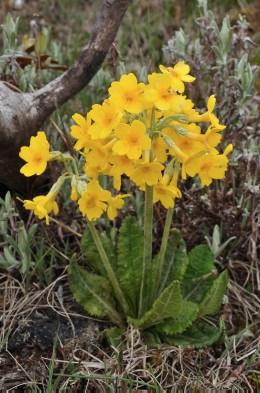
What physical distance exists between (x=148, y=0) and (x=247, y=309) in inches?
108

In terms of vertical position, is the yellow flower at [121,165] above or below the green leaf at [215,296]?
above

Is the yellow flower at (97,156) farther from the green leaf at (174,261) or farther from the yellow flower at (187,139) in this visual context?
the green leaf at (174,261)

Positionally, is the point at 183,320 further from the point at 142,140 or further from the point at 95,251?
the point at 142,140

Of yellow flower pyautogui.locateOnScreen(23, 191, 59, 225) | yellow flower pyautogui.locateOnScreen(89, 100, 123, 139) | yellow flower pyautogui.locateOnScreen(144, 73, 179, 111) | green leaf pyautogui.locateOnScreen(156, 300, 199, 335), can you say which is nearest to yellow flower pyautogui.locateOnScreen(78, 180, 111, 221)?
yellow flower pyautogui.locateOnScreen(23, 191, 59, 225)

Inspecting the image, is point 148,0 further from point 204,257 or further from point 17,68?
point 204,257

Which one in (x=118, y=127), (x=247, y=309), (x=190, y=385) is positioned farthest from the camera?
(x=247, y=309)

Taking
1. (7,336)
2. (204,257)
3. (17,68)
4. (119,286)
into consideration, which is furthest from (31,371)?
(17,68)

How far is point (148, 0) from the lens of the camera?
457 cm

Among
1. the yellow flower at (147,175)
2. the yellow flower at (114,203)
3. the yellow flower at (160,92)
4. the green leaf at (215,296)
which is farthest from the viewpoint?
the green leaf at (215,296)

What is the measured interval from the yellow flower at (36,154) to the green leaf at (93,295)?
62 cm

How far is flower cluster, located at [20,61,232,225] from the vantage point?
1.82m

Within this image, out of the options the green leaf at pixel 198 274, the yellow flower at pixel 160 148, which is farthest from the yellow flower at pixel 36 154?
the green leaf at pixel 198 274

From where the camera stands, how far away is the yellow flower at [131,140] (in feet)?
5.94

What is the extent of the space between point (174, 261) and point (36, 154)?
2.77 ft
